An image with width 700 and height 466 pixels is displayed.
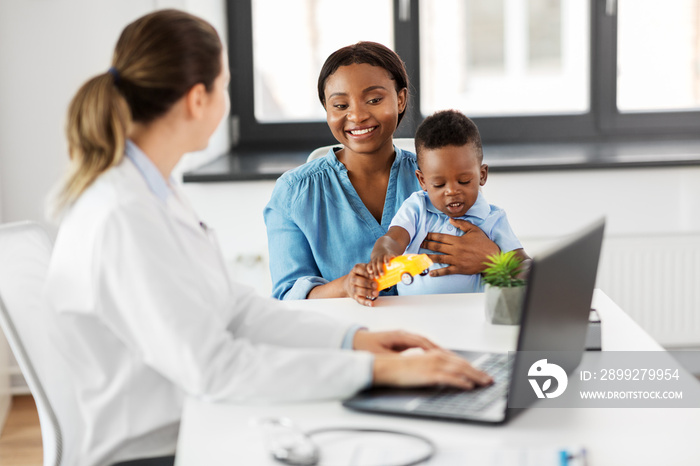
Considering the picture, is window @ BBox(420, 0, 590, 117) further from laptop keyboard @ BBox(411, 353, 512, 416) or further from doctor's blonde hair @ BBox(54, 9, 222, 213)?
laptop keyboard @ BBox(411, 353, 512, 416)

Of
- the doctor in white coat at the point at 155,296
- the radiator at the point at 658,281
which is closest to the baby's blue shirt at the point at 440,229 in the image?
the doctor in white coat at the point at 155,296

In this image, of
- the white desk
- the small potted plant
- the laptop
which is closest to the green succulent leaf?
the small potted plant

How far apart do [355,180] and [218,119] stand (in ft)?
2.62

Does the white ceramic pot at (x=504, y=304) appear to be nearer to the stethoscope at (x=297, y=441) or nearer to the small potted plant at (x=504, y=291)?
the small potted plant at (x=504, y=291)

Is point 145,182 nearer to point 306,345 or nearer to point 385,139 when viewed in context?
point 306,345

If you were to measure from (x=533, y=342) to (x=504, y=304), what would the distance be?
459 millimetres

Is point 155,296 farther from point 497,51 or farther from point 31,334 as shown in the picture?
point 497,51

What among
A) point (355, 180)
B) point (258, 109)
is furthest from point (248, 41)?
point (355, 180)

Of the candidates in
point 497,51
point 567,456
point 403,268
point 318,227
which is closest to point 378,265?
point 403,268

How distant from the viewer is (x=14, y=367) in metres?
2.92

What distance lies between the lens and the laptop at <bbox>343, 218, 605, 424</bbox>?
90cm

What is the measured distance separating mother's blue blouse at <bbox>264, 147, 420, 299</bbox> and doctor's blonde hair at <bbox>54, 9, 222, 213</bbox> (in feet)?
2.60

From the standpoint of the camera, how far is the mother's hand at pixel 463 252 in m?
1.67

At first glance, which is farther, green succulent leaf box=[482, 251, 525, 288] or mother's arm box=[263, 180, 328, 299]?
mother's arm box=[263, 180, 328, 299]
